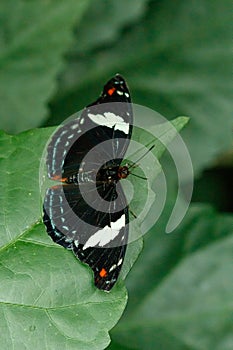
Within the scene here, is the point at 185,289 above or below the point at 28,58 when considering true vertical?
below

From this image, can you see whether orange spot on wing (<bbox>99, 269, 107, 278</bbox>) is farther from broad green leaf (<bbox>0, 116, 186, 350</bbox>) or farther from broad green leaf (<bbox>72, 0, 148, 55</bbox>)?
broad green leaf (<bbox>72, 0, 148, 55</bbox>)

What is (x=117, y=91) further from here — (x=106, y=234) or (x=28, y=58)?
(x=28, y=58)

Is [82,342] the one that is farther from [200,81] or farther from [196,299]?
[200,81]

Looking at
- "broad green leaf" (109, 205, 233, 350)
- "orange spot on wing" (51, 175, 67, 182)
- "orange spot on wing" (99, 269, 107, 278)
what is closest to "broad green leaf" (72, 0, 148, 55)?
"broad green leaf" (109, 205, 233, 350)

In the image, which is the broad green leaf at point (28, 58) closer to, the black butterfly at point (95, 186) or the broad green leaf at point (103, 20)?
the broad green leaf at point (103, 20)

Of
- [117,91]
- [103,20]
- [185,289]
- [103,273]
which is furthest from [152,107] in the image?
[103,273]

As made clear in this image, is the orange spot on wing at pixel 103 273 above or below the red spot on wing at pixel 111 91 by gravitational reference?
below

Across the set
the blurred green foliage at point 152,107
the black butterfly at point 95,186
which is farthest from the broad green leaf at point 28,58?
the black butterfly at point 95,186
